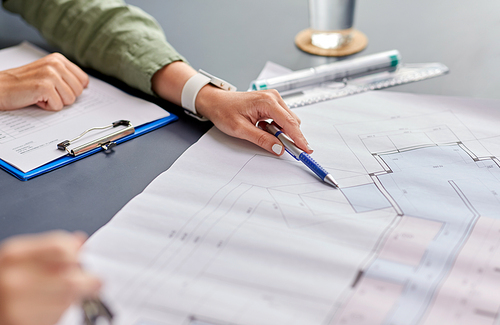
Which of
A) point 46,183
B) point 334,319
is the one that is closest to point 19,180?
point 46,183

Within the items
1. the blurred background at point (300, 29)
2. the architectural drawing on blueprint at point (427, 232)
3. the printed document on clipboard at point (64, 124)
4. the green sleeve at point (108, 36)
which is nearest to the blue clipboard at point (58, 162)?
the printed document on clipboard at point (64, 124)

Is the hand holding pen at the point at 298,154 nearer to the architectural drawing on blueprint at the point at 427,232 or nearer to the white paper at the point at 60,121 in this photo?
the architectural drawing on blueprint at the point at 427,232

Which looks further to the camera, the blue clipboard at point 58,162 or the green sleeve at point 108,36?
the green sleeve at point 108,36

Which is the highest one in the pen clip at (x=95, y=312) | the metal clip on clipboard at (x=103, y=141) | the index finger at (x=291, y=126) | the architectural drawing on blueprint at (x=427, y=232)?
the index finger at (x=291, y=126)

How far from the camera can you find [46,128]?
2.31 ft

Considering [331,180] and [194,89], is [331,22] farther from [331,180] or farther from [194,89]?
[331,180]

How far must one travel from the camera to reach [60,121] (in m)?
0.72

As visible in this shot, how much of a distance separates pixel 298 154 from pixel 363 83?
31cm

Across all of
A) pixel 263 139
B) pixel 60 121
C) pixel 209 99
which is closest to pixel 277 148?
pixel 263 139

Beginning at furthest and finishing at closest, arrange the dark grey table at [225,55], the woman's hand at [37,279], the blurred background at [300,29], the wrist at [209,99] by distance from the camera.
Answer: the blurred background at [300,29] → the wrist at [209,99] → the dark grey table at [225,55] → the woman's hand at [37,279]

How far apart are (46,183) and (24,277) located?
0.99 ft

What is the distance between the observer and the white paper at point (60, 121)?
0.64m

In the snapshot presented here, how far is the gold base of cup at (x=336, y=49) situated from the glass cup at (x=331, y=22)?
0.04 feet

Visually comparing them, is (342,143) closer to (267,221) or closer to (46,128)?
(267,221)
